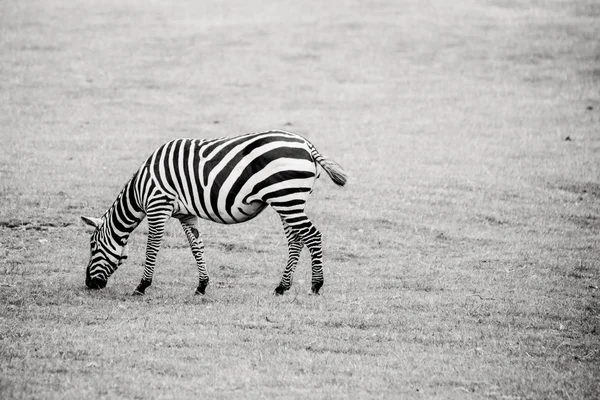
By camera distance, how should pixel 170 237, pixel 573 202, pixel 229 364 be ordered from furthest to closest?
1. pixel 573 202
2. pixel 170 237
3. pixel 229 364

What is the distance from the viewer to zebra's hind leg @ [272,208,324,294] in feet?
39.8

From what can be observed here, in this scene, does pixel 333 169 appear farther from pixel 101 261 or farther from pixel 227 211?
pixel 101 261

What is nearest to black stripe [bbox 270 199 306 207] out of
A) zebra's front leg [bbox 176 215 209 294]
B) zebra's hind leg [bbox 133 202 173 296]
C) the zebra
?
the zebra

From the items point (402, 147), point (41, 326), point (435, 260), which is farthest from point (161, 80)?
point (41, 326)

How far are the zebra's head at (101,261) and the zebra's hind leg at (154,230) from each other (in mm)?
514

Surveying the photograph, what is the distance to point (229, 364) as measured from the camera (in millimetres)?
9547

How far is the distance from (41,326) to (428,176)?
12.9 metres

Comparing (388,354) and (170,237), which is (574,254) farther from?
(170,237)

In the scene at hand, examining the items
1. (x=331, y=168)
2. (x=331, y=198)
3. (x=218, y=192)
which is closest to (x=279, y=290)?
(x=218, y=192)

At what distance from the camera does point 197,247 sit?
1292cm

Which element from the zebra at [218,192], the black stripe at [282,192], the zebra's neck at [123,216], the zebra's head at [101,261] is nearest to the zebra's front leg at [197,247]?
the zebra at [218,192]

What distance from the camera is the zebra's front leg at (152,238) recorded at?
1247 centimetres

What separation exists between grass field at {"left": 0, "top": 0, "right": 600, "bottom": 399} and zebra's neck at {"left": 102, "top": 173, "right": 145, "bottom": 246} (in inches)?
36.5

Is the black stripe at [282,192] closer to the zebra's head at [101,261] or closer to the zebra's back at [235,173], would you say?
Answer: the zebra's back at [235,173]
